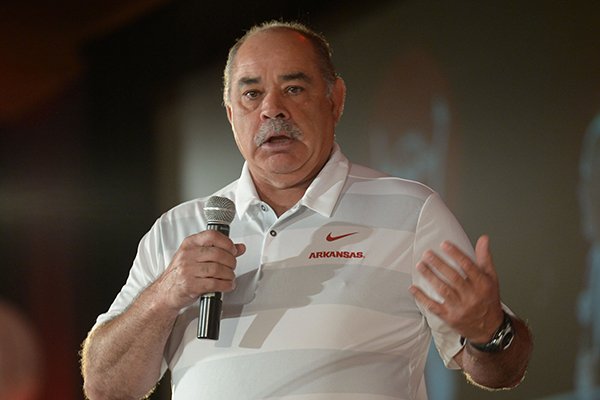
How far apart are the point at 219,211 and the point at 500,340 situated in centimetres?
65

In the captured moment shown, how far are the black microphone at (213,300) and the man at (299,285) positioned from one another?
0.04m

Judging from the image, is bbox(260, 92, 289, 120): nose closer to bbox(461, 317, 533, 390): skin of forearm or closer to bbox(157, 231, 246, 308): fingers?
bbox(157, 231, 246, 308): fingers

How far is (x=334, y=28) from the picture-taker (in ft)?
13.4

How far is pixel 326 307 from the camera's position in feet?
6.45

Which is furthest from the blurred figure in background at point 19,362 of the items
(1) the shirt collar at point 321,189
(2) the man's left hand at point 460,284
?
(2) the man's left hand at point 460,284

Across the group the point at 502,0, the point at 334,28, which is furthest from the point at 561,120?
the point at 334,28

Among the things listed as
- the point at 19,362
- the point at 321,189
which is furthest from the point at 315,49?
the point at 19,362

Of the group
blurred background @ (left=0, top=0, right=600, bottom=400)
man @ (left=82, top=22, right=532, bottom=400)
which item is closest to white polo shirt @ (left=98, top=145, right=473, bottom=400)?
man @ (left=82, top=22, right=532, bottom=400)

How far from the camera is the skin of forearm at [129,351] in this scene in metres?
1.95

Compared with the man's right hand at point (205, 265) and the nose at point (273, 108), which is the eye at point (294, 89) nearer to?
the nose at point (273, 108)

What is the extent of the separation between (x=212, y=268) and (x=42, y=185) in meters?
2.87

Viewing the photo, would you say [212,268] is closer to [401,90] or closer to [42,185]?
[401,90]

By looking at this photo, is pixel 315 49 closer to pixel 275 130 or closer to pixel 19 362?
pixel 275 130

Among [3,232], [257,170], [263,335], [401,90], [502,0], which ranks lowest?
[263,335]
